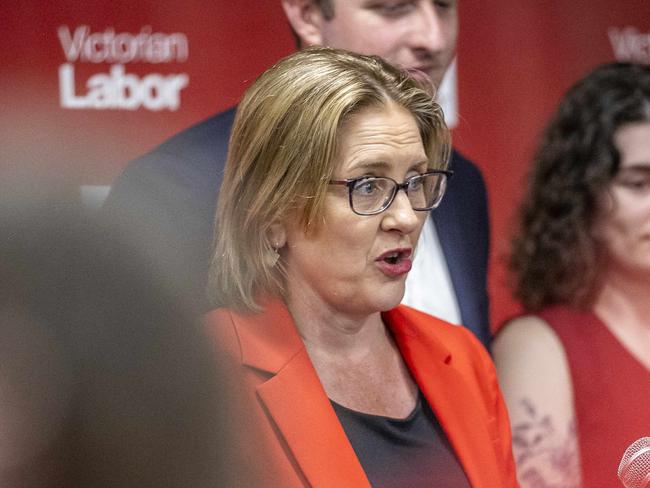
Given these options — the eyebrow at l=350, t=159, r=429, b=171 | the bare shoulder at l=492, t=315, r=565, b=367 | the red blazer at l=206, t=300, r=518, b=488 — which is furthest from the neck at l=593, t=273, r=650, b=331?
the eyebrow at l=350, t=159, r=429, b=171

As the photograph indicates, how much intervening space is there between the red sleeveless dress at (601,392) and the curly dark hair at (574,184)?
7 cm

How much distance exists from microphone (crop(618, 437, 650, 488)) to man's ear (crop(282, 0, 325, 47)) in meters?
1.08

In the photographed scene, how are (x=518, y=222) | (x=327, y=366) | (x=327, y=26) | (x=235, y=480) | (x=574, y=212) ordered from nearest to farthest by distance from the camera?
1. (x=235, y=480)
2. (x=327, y=366)
3. (x=327, y=26)
4. (x=574, y=212)
5. (x=518, y=222)

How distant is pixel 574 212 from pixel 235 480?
6.47 ft

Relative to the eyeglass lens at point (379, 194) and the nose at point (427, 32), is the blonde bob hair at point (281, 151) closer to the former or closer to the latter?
the eyeglass lens at point (379, 194)

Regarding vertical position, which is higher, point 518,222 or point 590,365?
point 518,222

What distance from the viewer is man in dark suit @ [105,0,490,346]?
2.05 metres

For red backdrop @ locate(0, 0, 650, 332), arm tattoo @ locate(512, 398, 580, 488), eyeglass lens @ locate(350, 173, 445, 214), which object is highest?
red backdrop @ locate(0, 0, 650, 332)

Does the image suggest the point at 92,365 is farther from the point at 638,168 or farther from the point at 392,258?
the point at 638,168

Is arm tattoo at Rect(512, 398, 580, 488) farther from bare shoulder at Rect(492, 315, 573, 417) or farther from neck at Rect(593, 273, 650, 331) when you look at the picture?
neck at Rect(593, 273, 650, 331)

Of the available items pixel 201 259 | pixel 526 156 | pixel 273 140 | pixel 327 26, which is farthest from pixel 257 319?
pixel 526 156

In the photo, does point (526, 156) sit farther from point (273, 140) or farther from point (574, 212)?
point (273, 140)

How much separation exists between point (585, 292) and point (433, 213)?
404 mm

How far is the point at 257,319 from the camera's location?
64.9 inches
